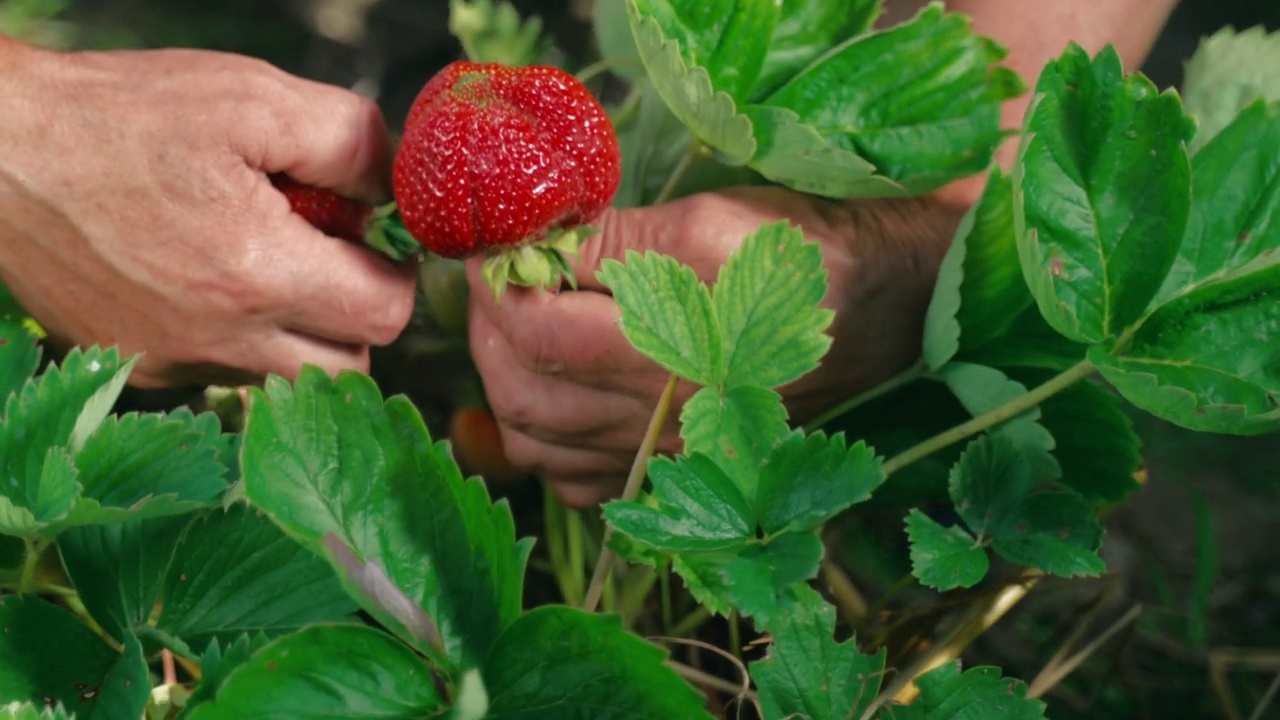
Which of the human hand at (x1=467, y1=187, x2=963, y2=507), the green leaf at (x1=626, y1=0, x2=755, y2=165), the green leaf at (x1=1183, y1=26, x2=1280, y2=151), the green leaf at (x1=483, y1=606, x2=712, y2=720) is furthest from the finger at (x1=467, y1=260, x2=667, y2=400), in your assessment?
the green leaf at (x1=1183, y1=26, x2=1280, y2=151)

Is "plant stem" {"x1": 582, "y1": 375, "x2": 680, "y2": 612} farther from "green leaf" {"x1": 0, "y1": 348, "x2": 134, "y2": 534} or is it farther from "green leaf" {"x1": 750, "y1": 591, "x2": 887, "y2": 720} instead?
"green leaf" {"x1": 0, "y1": 348, "x2": 134, "y2": 534}

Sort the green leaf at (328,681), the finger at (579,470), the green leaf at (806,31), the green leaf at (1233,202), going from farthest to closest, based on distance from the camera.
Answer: the finger at (579,470), the green leaf at (806,31), the green leaf at (1233,202), the green leaf at (328,681)

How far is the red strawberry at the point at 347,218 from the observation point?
55 cm

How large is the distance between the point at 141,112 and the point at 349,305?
141mm

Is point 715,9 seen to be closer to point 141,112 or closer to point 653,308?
point 653,308

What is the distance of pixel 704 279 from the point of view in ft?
1.73

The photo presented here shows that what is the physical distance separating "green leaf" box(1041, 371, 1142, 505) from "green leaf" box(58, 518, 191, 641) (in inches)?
15.6

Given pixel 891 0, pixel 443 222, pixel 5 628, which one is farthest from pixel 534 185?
pixel 891 0

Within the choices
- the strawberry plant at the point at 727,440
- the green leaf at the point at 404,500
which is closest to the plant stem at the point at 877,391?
the strawberry plant at the point at 727,440

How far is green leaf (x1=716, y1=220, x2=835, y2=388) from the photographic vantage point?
38 cm

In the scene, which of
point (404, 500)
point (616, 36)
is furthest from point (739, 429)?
point (616, 36)

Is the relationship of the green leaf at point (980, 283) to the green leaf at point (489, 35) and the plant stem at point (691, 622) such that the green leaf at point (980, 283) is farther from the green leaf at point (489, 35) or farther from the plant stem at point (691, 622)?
the green leaf at point (489, 35)

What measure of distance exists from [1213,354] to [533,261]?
0.28 metres

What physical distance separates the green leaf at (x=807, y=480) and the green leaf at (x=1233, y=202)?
149mm
